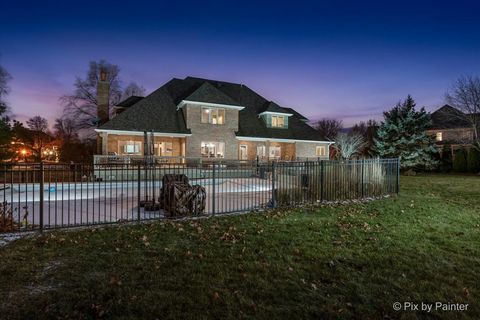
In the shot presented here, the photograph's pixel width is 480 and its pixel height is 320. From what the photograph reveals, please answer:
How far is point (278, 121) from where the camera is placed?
28.6 meters

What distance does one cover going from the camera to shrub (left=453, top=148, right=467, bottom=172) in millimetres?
29422

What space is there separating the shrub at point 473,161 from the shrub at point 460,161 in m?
0.48

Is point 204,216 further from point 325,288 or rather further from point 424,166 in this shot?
point 424,166

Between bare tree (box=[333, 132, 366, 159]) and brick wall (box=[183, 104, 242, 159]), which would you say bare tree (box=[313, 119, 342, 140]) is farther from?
brick wall (box=[183, 104, 242, 159])

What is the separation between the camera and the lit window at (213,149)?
953 inches

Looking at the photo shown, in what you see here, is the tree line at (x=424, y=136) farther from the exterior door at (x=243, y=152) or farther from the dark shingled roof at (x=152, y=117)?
the dark shingled roof at (x=152, y=117)

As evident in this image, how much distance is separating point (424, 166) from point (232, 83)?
24805 millimetres

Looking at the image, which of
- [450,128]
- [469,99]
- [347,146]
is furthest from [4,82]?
[450,128]

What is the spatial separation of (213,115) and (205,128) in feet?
5.40

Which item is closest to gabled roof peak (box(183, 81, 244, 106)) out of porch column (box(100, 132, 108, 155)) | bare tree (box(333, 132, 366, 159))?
porch column (box(100, 132, 108, 155))

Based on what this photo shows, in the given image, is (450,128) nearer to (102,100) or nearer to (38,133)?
(102,100)

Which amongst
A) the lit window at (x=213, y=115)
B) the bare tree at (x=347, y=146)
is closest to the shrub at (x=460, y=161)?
the bare tree at (x=347, y=146)

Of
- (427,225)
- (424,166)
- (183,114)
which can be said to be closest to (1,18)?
(183,114)

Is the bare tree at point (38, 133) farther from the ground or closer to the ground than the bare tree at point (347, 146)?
farther from the ground
